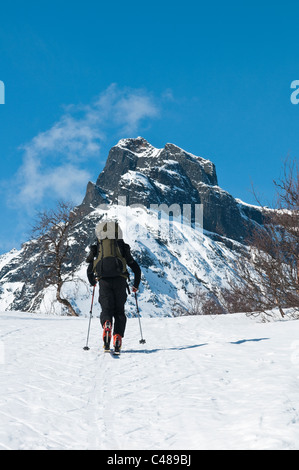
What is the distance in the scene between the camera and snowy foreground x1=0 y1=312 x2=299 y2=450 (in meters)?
2.84

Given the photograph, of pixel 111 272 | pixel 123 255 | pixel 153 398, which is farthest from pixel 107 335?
pixel 153 398

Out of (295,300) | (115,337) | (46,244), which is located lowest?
(115,337)

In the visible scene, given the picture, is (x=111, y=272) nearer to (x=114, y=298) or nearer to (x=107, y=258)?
(x=107, y=258)

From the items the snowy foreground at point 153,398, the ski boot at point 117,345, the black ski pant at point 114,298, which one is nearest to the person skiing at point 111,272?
the black ski pant at point 114,298

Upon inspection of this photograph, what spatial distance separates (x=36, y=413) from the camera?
3.42 metres

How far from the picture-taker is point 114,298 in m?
7.30

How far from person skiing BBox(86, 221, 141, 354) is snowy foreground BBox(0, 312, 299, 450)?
65 cm

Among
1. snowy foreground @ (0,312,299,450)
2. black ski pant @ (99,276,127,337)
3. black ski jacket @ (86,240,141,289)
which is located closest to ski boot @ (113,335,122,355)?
snowy foreground @ (0,312,299,450)

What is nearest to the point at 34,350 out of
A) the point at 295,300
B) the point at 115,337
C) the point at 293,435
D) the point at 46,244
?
the point at 115,337

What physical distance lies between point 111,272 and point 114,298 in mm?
525

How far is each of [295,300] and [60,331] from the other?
7.00 meters

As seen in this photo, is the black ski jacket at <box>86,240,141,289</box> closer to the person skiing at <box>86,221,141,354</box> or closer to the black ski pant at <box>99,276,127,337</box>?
the person skiing at <box>86,221,141,354</box>

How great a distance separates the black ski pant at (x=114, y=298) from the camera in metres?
7.09
